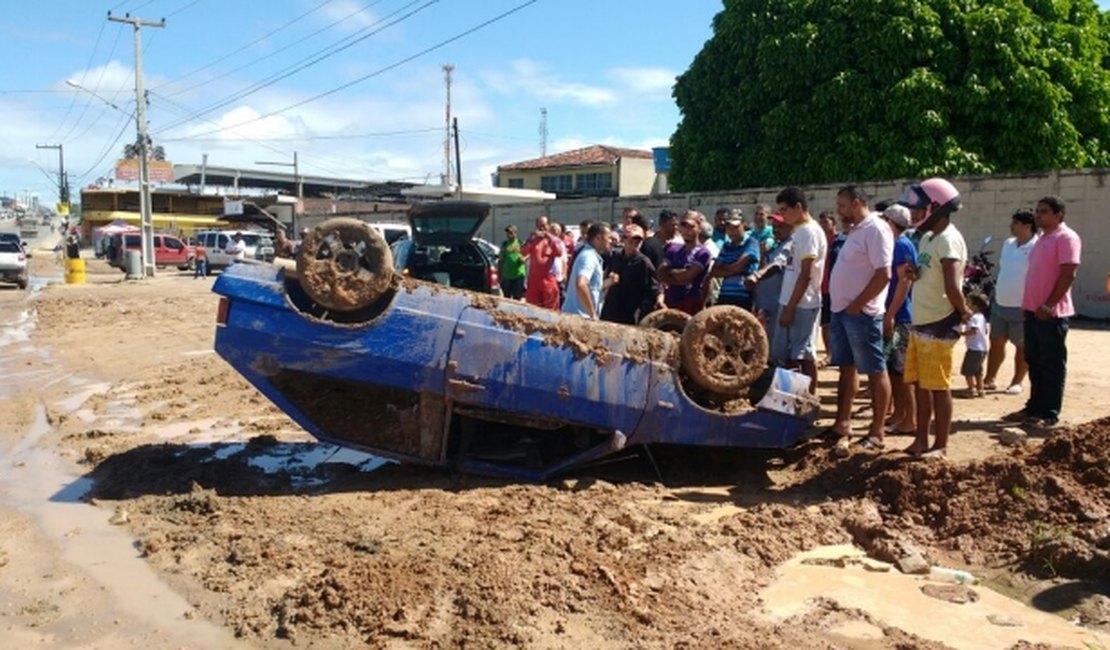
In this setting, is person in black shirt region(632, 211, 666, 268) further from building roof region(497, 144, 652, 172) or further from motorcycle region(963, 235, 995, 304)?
building roof region(497, 144, 652, 172)

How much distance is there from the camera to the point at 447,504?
5230 mm

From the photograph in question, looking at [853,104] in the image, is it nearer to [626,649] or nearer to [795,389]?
[795,389]

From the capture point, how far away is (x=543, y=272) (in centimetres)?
1020

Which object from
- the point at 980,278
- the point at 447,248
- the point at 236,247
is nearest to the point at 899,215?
the point at 447,248

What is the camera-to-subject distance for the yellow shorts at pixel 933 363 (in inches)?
215

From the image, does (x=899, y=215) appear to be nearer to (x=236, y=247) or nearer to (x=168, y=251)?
(x=236, y=247)

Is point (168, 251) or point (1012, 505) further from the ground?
point (168, 251)

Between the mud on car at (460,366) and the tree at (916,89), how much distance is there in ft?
43.7

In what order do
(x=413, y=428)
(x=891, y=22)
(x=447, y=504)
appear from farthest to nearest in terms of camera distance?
(x=891, y=22) < (x=413, y=428) < (x=447, y=504)

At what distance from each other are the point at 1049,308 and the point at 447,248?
6072 millimetres

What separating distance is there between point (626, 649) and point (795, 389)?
2637 millimetres

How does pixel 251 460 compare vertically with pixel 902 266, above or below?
below

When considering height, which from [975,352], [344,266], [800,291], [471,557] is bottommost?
[471,557]

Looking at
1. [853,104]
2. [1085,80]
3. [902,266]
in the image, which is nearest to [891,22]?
[853,104]
